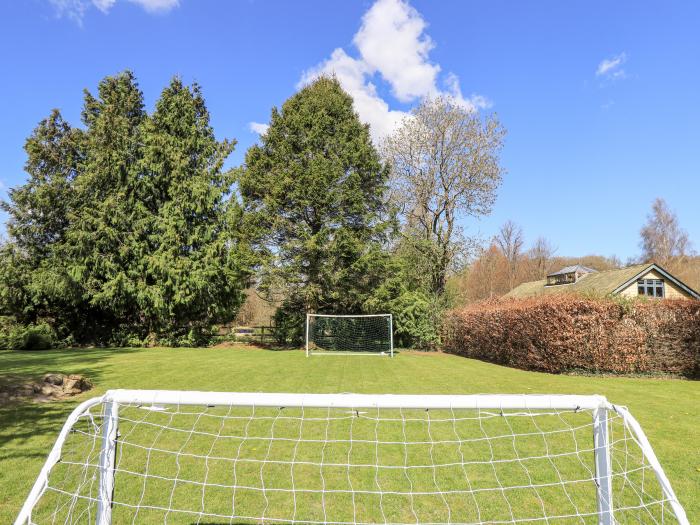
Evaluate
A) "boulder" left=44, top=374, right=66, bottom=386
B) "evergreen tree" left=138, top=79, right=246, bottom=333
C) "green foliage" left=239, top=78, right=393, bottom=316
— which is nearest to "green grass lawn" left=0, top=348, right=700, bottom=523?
"boulder" left=44, top=374, right=66, bottom=386

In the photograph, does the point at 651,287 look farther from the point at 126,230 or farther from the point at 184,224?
the point at 126,230

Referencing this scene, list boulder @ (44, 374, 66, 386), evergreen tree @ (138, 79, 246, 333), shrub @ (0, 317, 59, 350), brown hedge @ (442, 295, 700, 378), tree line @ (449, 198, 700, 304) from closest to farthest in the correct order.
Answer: boulder @ (44, 374, 66, 386)
brown hedge @ (442, 295, 700, 378)
shrub @ (0, 317, 59, 350)
evergreen tree @ (138, 79, 246, 333)
tree line @ (449, 198, 700, 304)

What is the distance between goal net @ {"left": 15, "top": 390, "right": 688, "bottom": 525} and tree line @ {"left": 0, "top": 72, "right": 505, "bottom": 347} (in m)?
16.5

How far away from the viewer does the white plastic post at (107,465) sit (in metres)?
2.78

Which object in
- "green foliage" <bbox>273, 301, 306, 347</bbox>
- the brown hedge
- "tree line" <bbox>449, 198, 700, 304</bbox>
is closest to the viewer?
the brown hedge

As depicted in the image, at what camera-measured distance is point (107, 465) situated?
2.81 metres

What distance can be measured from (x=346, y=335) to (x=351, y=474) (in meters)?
17.4

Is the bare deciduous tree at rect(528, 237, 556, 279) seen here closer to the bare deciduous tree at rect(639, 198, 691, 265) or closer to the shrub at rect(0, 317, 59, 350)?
the bare deciduous tree at rect(639, 198, 691, 265)

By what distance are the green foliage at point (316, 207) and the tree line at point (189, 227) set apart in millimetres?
76

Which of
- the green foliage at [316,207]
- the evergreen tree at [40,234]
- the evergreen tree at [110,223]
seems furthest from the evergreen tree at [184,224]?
the evergreen tree at [40,234]

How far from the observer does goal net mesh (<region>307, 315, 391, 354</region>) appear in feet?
71.9

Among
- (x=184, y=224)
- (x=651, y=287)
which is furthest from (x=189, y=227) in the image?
(x=651, y=287)

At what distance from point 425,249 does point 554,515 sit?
2288 centimetres

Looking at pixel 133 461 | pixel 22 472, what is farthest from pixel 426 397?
pixel 22 472
